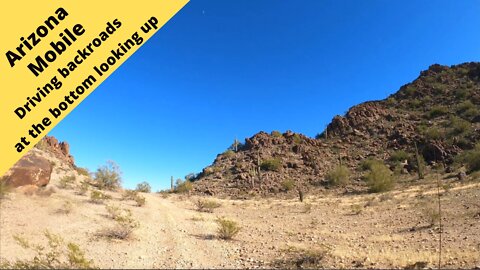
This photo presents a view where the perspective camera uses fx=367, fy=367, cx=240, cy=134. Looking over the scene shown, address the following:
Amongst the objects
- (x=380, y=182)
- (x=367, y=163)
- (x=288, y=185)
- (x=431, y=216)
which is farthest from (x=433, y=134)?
(x=431, y=216)

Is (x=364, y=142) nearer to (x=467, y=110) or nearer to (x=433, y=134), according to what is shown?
(x=433, y=134)

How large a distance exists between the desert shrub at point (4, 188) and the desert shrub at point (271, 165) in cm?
2587

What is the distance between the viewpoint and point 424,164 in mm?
33156

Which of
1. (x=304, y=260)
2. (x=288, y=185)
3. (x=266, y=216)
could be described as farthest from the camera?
(x=288, y=185)

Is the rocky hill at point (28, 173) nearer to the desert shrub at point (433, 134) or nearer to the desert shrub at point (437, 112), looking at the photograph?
the desert shrub at point (433, 134)

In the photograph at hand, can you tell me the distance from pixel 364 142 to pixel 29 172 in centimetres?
3494

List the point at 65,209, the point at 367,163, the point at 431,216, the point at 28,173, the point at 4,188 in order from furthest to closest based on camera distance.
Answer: the point at 367,163 → the point at 28,173 → the point at 4,188 → the point at 65,209 → the point at 431,216

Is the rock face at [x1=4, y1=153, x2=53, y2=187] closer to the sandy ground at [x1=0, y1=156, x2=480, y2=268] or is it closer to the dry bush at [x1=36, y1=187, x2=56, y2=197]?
the dry bush at [x1=36, y1=187, x2=56, y2=197]

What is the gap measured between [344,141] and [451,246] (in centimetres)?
3461

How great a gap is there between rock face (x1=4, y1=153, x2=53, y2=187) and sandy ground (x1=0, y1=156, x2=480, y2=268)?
85 centimetres

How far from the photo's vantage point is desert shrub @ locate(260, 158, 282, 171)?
3706cm

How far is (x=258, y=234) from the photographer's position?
40.8 ft

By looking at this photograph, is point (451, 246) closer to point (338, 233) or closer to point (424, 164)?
point (338, 233)

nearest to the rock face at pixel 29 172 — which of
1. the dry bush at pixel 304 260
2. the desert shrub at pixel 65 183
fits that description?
the desert shrub at pixel 65 183
